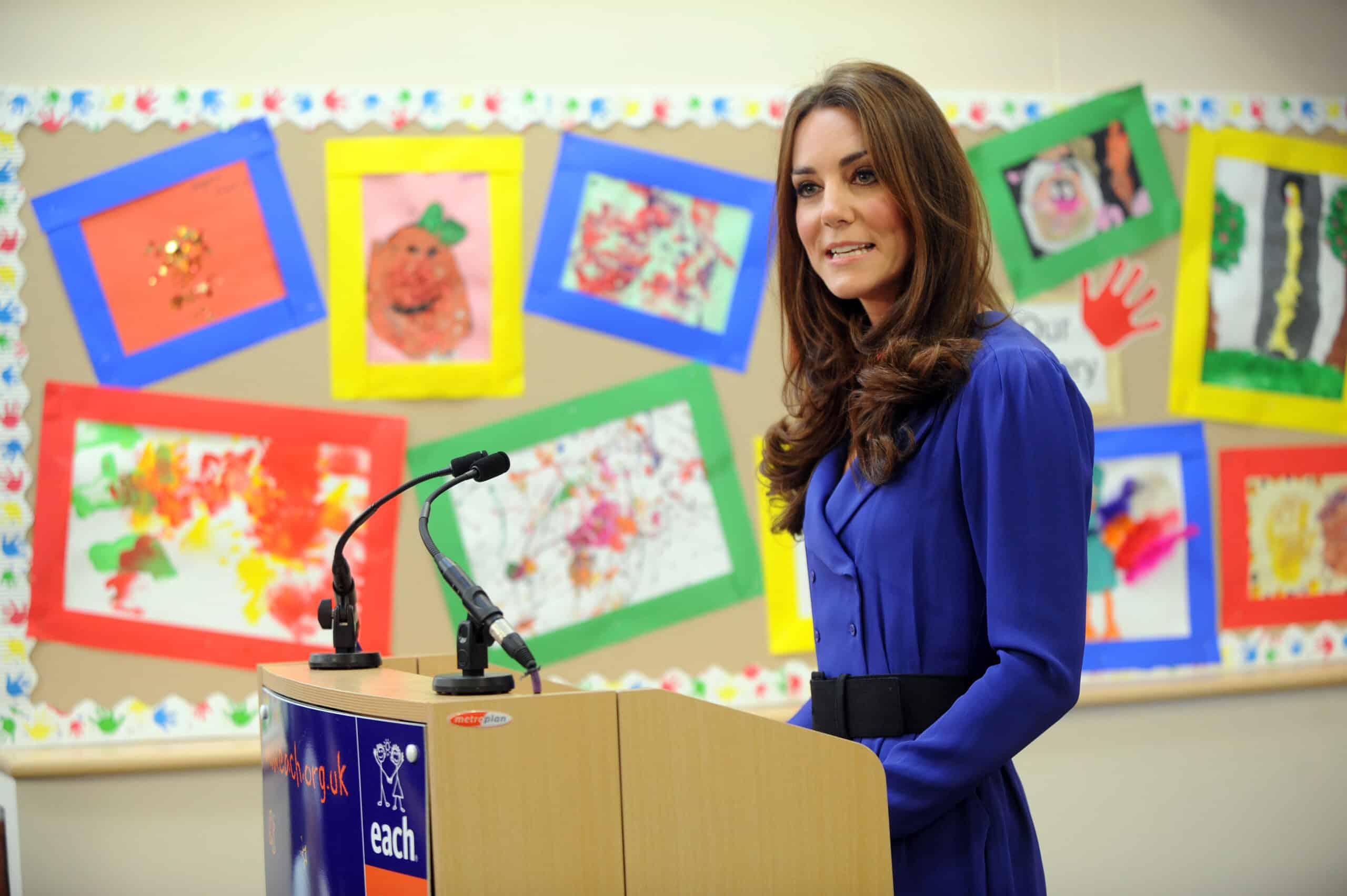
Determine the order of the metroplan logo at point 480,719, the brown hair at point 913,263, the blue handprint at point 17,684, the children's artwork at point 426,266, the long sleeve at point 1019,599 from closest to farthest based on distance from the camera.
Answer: the metroplan logo at point 480,719, the long sleeve at point 1019,599, the brown hair at point 913,263, the blue handprint at point 17,684, the children's artwork at point 426,266

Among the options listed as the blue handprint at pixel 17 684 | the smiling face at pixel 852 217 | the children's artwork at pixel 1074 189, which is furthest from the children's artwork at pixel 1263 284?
the blue handprint at pixel 17 684

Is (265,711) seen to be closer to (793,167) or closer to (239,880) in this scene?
(793,167)

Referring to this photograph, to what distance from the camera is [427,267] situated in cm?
228

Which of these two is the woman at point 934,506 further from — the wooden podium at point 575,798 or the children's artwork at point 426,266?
the children's artwork at point 426,266

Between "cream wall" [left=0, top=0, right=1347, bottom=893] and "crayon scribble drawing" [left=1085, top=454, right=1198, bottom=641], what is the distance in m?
0.18

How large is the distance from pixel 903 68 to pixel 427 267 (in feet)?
3.51

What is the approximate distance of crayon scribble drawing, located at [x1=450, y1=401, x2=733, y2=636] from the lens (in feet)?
7.52

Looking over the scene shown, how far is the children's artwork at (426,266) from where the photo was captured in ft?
7.41

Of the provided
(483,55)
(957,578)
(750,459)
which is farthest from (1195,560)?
(483,55)

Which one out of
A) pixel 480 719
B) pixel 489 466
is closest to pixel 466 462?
pixel 489 466

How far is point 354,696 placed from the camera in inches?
36.6

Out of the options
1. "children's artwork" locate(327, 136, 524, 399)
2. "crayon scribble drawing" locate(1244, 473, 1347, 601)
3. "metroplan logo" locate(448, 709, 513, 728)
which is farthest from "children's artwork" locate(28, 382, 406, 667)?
"crayon scribble drawing" locate(1244, 473, 1347, 601)

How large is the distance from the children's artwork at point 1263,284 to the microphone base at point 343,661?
6.40 ft

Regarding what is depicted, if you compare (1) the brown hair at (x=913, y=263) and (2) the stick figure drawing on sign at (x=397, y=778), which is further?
(1) the brown hair at (x=913, y=263)
